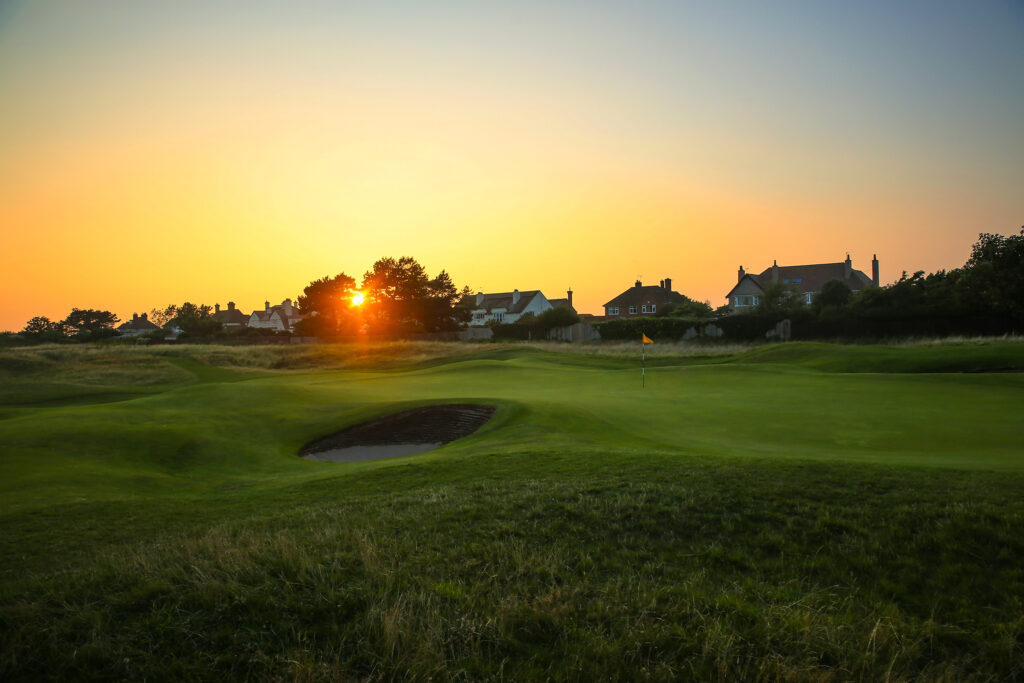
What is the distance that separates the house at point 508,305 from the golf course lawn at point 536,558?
293 ft

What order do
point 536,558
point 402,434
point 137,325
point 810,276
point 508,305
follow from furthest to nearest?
1. point 137,325
2. point 508,305
3. point 810,276
4. point 402,434
5. point 536,558

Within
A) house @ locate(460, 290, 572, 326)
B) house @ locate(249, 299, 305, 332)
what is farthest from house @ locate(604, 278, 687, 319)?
house @ locate(249, 299, 305, 332)

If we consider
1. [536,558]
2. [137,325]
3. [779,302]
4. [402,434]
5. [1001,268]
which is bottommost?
[402,434]

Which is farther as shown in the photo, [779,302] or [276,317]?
[276,317]

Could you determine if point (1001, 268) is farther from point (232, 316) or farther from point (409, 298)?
point (232, 316)

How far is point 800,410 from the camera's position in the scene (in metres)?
16.4

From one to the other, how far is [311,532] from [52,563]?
2740 mm

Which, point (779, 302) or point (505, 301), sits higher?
point (505, 301)

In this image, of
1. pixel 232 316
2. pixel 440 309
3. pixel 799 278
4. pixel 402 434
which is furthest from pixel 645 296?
pixel 232 316

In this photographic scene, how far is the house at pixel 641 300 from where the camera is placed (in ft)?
309

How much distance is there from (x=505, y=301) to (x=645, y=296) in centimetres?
2671

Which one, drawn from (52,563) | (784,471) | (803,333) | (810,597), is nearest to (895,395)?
(784,471)

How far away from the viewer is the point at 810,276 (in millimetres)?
86188

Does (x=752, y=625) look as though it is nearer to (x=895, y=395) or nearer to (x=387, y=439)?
(x=387, y=439)
